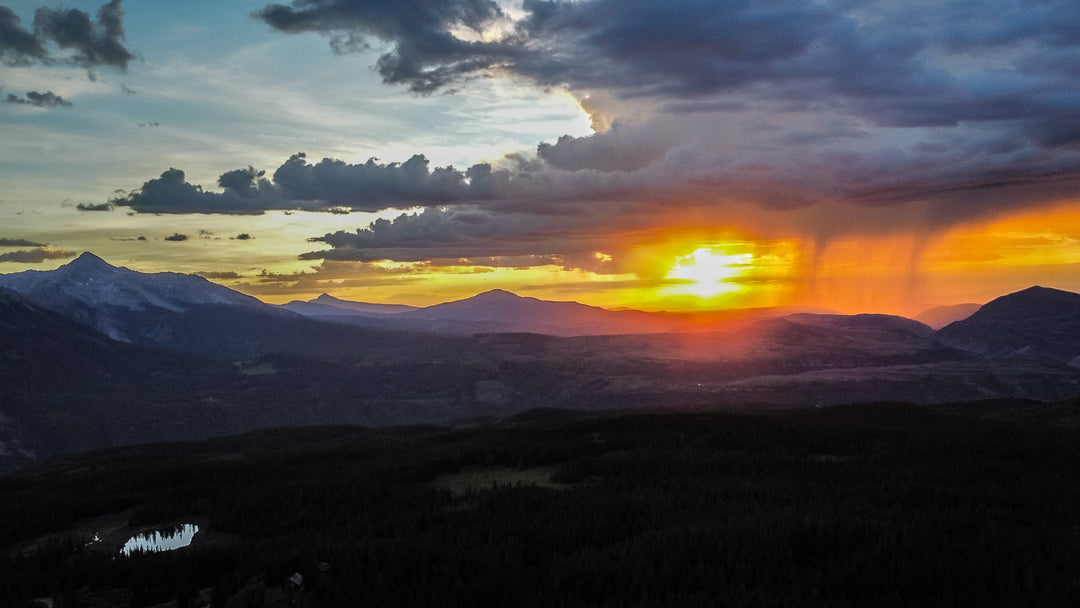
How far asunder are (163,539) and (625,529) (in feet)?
43.9

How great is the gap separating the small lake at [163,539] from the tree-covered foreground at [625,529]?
2.05 ft

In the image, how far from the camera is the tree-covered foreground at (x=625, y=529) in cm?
1055

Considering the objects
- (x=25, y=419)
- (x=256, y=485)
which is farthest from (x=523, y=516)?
(x=25, y=419)

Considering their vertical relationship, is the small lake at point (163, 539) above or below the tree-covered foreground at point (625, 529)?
below

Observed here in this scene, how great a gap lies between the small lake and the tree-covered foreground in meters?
0.62

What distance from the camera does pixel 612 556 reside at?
1200cm

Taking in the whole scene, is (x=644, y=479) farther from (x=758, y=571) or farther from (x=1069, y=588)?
(x=1069, y=588)

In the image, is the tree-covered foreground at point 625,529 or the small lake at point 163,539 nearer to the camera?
the tree-covered foreground at point 625,529

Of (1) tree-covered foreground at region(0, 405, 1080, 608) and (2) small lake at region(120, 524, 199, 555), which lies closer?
(1) tree-covered foreground at region(0, 405, 1080, 608)

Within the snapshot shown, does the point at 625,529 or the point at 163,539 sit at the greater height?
the point at 625,529

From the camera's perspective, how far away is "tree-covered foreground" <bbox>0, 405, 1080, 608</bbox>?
34.6 feet

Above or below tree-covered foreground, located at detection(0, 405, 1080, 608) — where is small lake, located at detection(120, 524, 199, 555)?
below

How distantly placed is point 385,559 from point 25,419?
202824 millimetres

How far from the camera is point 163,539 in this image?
63.3ft
